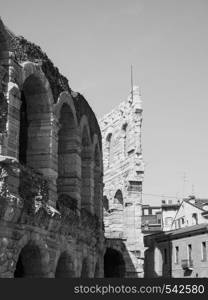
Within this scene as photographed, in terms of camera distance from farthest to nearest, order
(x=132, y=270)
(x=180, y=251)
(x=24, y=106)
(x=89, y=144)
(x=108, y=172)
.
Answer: (x=180, y=251)
(x=108, y=172)
(x=132, y=270)
(x=89, y=144)
(x=24, y=106)

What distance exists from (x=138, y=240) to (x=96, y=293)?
19034mm

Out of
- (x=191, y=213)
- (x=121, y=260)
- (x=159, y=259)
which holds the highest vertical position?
(x=191, y=213)

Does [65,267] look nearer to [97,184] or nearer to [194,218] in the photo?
[97,184]

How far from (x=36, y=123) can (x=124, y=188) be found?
49.3 feet

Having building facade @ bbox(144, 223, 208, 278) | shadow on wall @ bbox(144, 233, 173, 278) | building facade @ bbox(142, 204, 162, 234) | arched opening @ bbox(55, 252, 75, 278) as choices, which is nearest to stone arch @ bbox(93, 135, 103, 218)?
arched opening @ bbox(55, 252, 75, 278)

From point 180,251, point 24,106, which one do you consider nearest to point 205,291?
point 24,106

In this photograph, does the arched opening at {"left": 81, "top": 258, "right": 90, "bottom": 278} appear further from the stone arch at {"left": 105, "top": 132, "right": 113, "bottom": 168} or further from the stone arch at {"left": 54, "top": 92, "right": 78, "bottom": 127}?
the stone arch at {"left": 105, "top": 132, "right": 113, "bottom": 168}

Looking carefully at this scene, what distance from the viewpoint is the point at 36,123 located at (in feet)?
49.3

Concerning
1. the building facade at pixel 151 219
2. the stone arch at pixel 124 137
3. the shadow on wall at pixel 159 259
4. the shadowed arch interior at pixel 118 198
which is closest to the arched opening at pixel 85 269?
the shadowed arch interior at pixel 118 198

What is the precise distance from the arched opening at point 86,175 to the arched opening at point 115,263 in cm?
931

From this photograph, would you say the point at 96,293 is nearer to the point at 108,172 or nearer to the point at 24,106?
the point at 24,106

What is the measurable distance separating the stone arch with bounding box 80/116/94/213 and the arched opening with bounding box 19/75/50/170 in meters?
4.45

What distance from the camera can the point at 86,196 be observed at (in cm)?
1972

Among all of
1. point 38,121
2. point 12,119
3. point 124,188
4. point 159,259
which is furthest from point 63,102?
point 159,259
